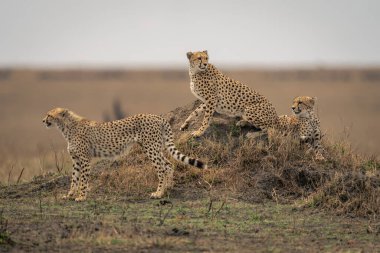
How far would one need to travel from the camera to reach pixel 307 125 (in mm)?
9047

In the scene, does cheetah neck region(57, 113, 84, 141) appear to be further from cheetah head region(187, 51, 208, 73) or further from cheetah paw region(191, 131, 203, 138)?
cheetah head region(187, 51, 208, 73)

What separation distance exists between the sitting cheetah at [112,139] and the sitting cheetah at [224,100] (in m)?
0.80

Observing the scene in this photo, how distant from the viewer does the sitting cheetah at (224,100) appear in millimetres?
9211

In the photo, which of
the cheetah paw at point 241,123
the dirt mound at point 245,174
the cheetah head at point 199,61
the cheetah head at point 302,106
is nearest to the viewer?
the dirt mound at point 245,174

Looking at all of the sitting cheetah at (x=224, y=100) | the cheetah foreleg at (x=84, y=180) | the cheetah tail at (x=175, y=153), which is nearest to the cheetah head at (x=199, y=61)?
the sitting cheetah at (x=224, y=100)

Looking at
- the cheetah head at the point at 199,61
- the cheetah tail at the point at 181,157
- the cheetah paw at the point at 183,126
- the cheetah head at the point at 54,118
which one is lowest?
the cheetah tail at the point at 181,157

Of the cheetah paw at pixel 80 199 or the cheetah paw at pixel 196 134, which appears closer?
the cheetah paw at pixel 80 199

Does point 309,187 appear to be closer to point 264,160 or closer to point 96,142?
point 264,160

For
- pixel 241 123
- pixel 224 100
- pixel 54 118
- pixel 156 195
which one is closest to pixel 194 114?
pixel 224 100

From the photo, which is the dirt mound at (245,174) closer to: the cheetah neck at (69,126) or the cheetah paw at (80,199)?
the cheetah paw at (80,199)

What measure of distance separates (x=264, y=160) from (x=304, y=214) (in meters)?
1.22

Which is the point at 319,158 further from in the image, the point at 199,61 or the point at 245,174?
the point at 199,61

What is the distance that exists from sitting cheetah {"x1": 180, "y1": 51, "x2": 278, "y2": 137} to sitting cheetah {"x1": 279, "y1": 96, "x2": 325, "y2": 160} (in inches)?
10.1

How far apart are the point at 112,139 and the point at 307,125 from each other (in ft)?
6.82
